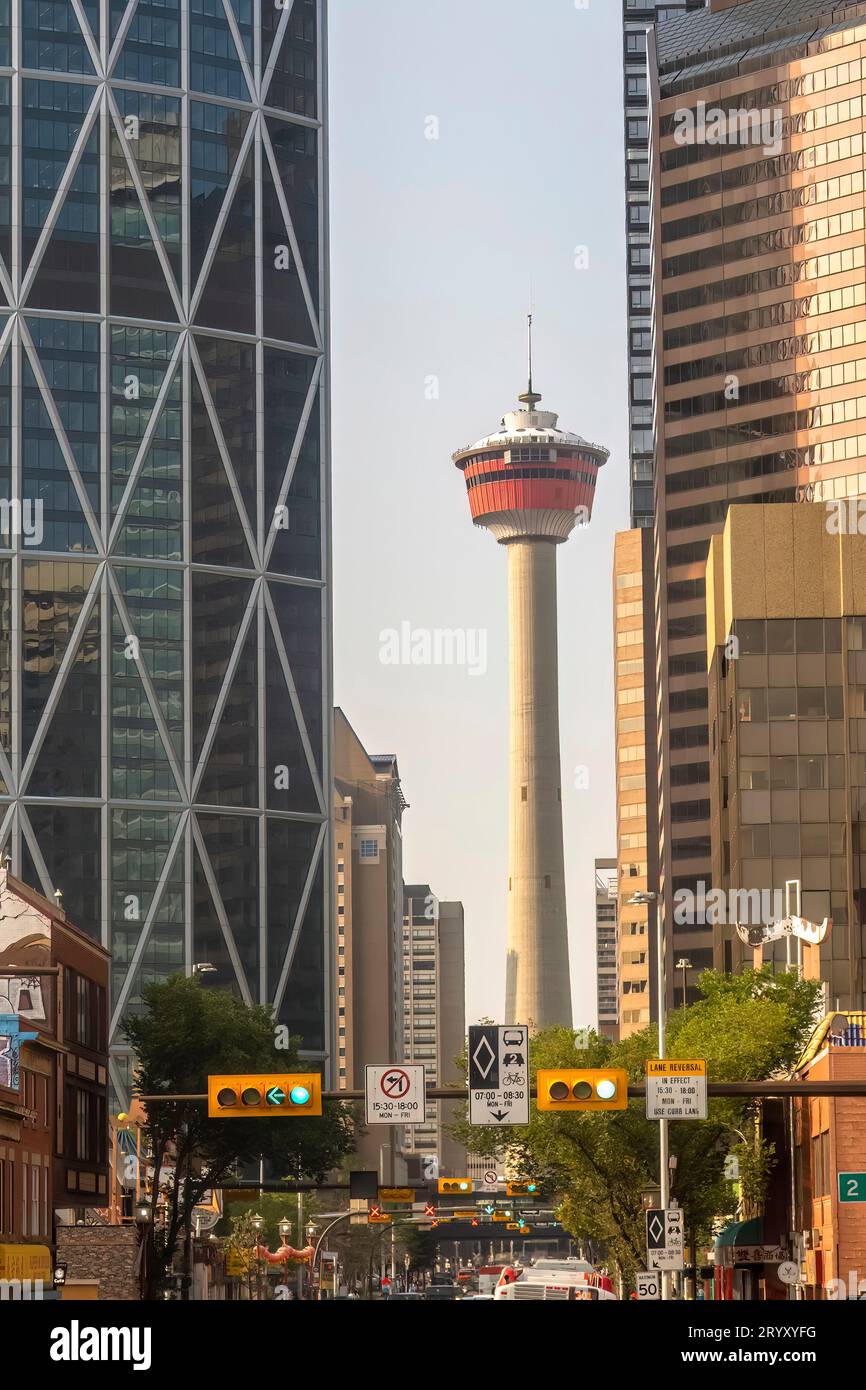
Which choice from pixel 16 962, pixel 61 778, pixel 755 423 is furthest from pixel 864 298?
pixel 16 962

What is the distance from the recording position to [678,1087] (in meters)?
48.4

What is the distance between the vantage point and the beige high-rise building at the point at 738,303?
170125 millimetres

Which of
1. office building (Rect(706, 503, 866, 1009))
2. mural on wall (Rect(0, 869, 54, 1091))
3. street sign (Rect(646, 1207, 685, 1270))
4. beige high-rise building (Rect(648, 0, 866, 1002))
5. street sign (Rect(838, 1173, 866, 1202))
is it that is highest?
beige high-rise building (Rect(648, 0, 866, 1002))

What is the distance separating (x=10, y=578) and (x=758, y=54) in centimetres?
7461

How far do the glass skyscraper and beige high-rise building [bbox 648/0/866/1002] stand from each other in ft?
103

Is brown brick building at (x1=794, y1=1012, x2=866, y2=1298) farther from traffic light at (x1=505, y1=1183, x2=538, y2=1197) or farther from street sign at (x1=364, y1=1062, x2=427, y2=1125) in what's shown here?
traffic light at (x1=505, y1=1183, x2=538, y2=1197)

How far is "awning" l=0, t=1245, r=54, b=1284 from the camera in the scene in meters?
55.0

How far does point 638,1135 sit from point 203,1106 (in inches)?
917

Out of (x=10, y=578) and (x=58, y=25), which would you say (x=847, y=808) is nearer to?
(x=10, y=578)

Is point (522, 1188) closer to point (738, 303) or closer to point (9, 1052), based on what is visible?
point (9, 1052)

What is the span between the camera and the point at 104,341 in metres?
170

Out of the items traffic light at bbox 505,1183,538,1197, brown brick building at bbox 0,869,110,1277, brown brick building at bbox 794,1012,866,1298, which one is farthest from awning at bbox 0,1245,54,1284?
brown brick building at bbox 794,1012,866,1298

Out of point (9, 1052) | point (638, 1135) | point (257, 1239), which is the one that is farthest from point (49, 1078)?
point (257, 1239)
